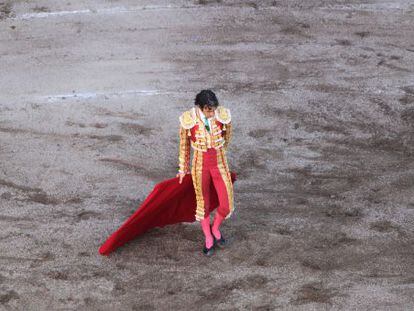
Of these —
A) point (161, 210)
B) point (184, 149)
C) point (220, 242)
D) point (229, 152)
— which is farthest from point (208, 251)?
point (229, 152)

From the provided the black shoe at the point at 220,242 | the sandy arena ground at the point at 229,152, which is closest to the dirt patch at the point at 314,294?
the sandy arena ground at the point at 229,152

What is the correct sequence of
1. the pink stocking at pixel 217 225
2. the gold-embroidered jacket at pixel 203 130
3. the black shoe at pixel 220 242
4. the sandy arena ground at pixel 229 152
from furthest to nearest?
the black shoe at pixel 220 242
the pink stocking at pixel 217 225
the sandy arena ground at pixel 229 152
the gold-embroidered jacket at pixel 203 130

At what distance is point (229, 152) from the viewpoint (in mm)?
8188

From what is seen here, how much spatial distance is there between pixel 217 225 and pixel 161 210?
20.3 inches

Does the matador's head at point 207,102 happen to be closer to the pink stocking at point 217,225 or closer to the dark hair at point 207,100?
the dark hair at point 207,100

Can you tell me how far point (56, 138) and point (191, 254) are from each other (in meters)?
2.42

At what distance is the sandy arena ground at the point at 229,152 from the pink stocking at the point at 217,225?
0.19m

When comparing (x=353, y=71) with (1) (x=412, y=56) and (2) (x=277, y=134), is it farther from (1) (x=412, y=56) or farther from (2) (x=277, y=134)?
(2) (x=277, y=134)

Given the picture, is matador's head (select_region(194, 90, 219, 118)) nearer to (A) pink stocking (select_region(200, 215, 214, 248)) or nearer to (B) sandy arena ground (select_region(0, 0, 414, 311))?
(A) pink stocking (select_region(200, 215, 214, 248))

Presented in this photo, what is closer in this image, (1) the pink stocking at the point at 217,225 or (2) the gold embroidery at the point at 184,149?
(2) the gold embroidery at the point at 184,149

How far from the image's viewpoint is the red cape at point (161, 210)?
675 cm

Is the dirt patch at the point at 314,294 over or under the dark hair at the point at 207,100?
under

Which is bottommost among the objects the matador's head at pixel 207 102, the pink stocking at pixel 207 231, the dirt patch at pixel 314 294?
the dirt patch at pixel 314 294

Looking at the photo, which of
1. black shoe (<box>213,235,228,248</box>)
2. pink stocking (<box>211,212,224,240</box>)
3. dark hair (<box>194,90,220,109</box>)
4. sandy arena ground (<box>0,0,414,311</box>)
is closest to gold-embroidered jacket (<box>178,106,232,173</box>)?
dark hair (<box>194,90,220,109</box>)
